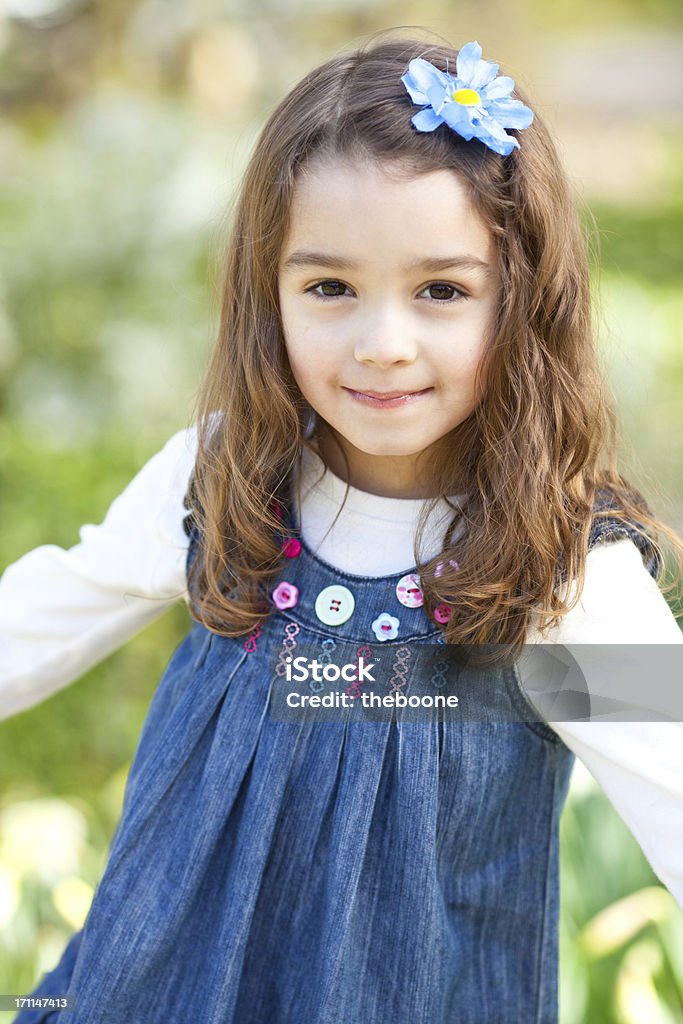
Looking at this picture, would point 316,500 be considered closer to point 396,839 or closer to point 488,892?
point 396,839

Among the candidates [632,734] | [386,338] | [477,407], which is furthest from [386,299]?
[632,734]

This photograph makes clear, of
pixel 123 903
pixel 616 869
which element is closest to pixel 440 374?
pixel 123 903

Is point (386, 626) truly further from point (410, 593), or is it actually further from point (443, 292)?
point (443, 292)

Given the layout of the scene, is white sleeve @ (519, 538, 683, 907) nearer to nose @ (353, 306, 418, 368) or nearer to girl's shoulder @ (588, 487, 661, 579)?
girl's shoulder @ (588, 487, 661, 579)

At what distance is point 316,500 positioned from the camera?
4.90ft

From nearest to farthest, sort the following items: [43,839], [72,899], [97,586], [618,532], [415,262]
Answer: [415,262] < [618,532] < [97,586] < [72,899] < [43,839]

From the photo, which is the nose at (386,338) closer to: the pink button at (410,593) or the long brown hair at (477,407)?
the long brown hair at (477,407)

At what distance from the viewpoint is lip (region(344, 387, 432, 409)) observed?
129 centimetres

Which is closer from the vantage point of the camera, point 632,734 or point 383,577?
point 632,734

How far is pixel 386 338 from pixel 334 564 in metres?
0.34

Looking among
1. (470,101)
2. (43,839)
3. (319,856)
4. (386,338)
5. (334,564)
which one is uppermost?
(470,101)

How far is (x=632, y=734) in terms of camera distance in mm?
1253

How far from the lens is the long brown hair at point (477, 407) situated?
129cm

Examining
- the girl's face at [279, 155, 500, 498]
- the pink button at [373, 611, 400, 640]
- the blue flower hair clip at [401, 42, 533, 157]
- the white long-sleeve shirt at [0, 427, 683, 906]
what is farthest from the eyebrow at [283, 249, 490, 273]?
the pink button at [373, 611, 400, 640]
